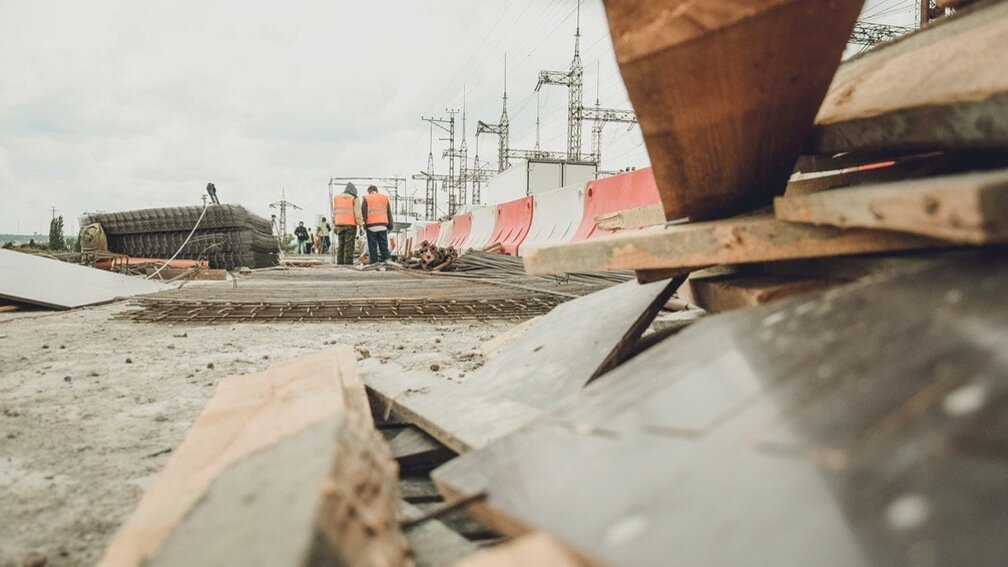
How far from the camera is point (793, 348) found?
914mm

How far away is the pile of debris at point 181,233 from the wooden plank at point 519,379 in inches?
469

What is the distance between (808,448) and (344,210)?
563 inches

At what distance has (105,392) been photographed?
2.55 m

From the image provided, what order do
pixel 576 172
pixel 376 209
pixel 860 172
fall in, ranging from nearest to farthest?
pixel 860 172, pixel 376 209, pixel 576 172

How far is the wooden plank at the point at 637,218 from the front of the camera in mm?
2634

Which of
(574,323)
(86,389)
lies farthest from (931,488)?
(86,389)

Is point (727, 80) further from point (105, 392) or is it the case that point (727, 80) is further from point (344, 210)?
point (344, 210)

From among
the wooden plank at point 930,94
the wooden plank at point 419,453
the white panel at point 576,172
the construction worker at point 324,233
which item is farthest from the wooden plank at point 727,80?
the construction worker at point 324,233

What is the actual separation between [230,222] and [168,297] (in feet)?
24.3

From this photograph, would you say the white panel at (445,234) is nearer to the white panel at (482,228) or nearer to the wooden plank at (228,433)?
the white panel at (482,228)

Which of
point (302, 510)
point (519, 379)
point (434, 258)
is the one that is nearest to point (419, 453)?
point (519, 379)

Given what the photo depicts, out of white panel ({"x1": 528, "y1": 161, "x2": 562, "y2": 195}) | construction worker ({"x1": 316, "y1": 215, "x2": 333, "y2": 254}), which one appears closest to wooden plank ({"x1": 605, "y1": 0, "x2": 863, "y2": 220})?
white panel ({"x1": 528, "y1": 161, "x2": 562, "y2": 195})

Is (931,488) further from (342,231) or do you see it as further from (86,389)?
(342,231)

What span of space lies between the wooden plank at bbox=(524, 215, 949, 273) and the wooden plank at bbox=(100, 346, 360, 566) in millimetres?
707
